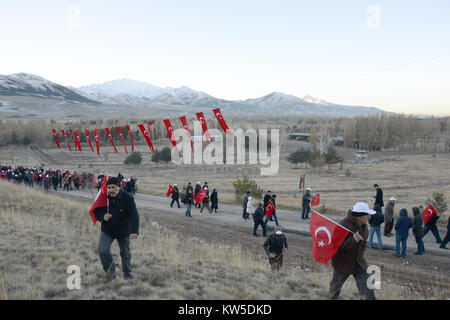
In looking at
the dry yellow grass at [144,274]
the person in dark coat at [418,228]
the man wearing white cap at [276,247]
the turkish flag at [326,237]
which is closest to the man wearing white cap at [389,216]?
the person in dark coat at [418,228]

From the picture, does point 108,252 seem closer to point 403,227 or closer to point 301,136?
point 403,227

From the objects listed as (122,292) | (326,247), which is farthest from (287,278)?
(122,292)

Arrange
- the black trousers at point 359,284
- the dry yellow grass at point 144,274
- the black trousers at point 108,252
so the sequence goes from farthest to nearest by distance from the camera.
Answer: the black trousers at point 108,252
the dry yellow grass at point 144,274
the black trousers at point 359,284

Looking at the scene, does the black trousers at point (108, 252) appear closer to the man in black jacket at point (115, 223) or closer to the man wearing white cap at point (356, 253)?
the man in black jacket at point (115, 223)

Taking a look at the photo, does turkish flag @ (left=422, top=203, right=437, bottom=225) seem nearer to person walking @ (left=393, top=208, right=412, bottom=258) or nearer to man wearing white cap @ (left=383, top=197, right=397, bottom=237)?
man wearing white cap @ (left=383, top=197, right=397, bottom=237)

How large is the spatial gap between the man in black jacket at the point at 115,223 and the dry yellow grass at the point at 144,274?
0.45 metres

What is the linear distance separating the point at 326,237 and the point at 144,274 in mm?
3294

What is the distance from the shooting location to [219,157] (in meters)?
72.2

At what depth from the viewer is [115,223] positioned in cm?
542

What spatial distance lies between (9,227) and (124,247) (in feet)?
18.9

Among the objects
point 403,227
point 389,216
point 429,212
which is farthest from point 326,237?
point 389,216

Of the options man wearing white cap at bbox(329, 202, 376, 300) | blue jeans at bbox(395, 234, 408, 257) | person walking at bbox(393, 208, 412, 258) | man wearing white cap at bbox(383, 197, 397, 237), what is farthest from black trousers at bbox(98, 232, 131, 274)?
man wearing white cap at bbox(383, 197, 397, 237)

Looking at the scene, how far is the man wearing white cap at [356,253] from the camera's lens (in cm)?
488
